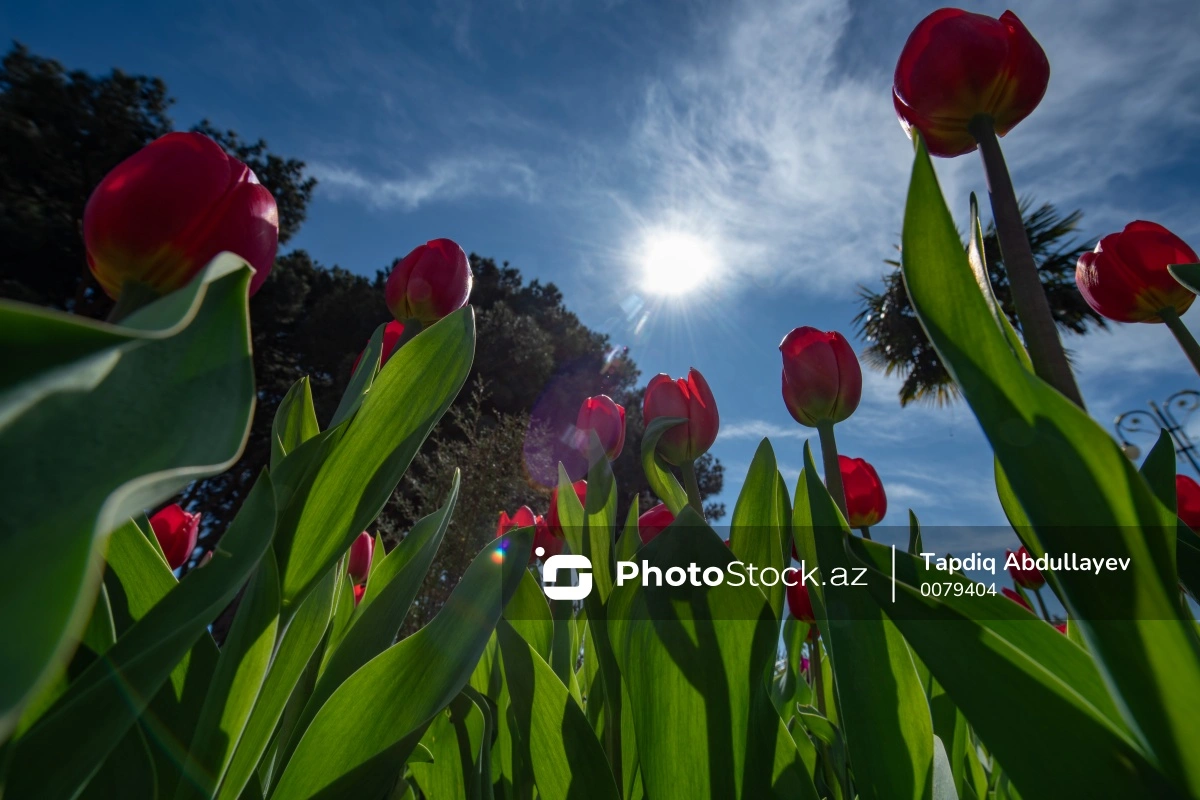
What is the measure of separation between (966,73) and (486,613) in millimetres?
635

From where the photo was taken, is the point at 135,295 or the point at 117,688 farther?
the point at 135,295

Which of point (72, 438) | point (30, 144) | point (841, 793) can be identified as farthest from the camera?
point (30, 144)

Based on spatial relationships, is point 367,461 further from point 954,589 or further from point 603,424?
point 603,424

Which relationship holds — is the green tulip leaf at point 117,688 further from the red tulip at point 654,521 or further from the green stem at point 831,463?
the red tulip at point 654,521

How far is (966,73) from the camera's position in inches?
22.9

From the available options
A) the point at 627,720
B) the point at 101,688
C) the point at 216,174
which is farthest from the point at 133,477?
the point at 627,720

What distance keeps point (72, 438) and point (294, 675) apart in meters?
0.45

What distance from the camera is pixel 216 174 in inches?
18.0

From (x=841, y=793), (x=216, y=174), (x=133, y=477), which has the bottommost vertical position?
(x=841, y=793)

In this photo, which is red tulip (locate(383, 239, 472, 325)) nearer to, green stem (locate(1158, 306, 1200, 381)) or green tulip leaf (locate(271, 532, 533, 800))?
green tulip leaf (locate(271, 532, 533, 800))

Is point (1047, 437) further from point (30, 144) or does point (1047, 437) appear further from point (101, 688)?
point (30, 144)

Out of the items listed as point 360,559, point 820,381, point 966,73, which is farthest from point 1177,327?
point 360,559

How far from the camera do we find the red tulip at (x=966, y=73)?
0.58 meters

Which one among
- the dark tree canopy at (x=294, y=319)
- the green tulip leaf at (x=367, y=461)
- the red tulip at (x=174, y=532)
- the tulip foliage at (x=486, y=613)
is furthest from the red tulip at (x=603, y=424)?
the dark tree canopy at (x=294, y=319)
